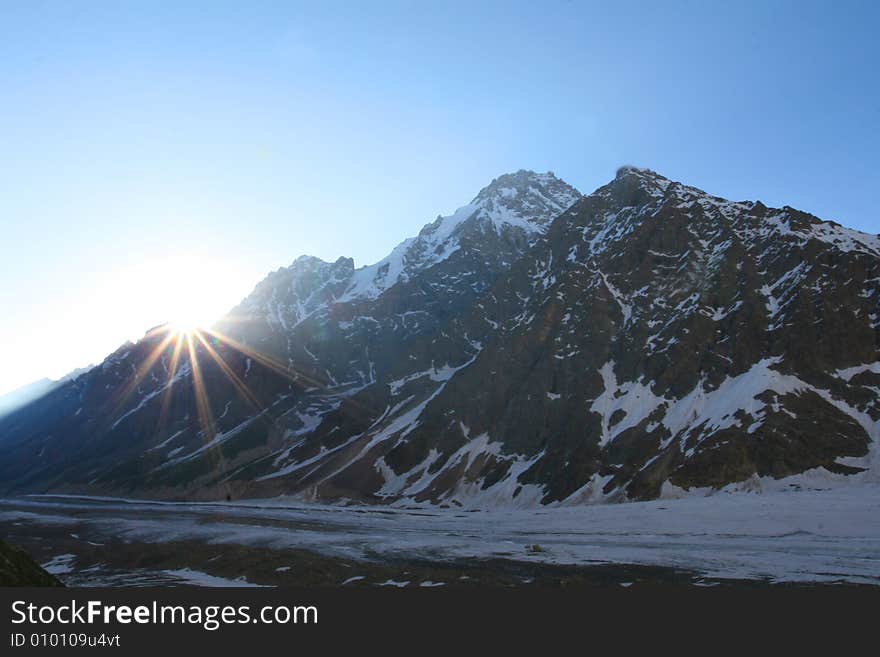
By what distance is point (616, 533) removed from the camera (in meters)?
75.3

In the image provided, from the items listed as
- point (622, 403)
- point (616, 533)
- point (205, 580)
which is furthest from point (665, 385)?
point (205, 580)

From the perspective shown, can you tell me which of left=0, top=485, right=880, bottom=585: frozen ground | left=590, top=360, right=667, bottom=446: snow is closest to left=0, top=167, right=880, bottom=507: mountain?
left=590, top=360, right=667, bottom=446: snow

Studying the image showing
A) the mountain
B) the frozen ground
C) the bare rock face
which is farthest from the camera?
the mountain

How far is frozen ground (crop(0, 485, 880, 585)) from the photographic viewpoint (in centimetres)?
4984

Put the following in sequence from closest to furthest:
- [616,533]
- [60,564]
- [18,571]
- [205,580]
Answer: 1. [18,571]
2. [205,580]
3. [60,564]
4. [616,533]

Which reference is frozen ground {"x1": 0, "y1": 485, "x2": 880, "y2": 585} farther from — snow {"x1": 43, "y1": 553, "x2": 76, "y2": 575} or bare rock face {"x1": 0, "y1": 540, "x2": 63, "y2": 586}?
bare rock face {"x1": 0, "y1": 540, "x2": 63, "y2": 586}

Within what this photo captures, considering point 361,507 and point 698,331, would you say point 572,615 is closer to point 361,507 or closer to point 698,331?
point 361,507

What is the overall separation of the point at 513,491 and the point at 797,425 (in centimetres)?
4876

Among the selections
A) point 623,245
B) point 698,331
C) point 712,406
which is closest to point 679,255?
point 623,245

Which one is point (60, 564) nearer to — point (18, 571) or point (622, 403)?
point (18, 571)

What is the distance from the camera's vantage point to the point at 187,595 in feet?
67.7

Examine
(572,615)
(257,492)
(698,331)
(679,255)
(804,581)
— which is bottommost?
(257,492)

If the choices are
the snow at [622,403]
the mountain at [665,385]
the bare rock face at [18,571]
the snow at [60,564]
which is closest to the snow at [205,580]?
the snow at [60,564]

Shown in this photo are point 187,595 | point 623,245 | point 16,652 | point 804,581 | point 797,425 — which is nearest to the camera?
point 16,652
